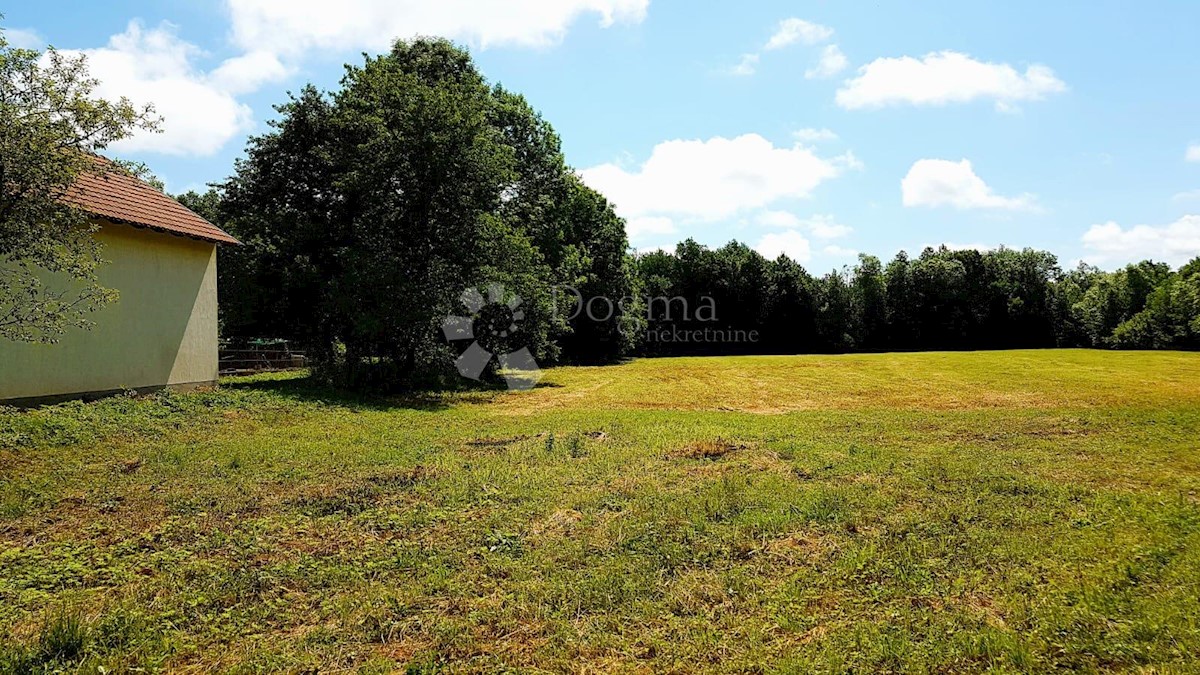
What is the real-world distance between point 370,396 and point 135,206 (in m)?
7.22

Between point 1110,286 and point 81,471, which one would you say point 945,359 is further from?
point 81,471

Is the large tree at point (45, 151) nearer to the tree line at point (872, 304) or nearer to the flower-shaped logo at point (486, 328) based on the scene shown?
the flower-shaped logo at point (486, 328)

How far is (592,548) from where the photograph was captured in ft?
18.2

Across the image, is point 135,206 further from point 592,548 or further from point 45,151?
point 592,548

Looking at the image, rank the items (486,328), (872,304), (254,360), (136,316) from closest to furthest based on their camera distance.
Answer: (136,316), (486,328), (254,360), (872,304)

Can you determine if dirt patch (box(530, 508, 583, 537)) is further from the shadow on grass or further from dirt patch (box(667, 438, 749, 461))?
the shadow on grass

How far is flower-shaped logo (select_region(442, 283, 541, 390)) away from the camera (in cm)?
2097

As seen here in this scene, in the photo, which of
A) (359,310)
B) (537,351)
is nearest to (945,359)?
(537,351)

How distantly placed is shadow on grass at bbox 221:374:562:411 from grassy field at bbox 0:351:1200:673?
4.00 meters

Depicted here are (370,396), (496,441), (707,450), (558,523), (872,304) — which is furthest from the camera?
(872,304)

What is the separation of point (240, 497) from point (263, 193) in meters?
18.8

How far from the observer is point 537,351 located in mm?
24156

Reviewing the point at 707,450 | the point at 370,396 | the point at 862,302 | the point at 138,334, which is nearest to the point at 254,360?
the point at 370,396

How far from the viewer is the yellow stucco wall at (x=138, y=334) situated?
12.6m
